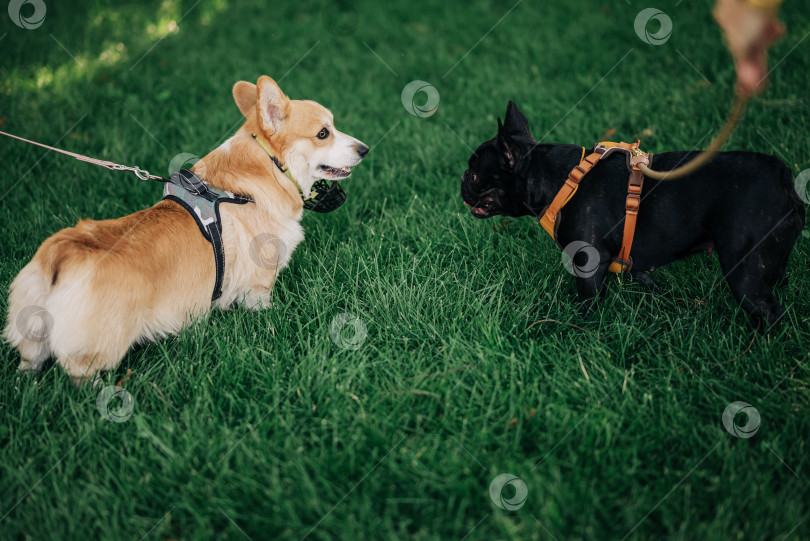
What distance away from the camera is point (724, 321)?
8.62 ft

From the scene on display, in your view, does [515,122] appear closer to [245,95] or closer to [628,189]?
[628,189]

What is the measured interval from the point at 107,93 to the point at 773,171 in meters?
5.99

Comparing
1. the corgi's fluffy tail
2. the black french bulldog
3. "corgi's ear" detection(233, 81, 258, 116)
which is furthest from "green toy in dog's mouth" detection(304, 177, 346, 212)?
the corgi's fluffy tail

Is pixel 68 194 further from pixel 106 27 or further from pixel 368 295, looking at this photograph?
pixel 106 27

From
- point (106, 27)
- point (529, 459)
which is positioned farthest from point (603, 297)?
point (106, 27)

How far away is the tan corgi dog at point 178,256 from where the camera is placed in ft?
6.93

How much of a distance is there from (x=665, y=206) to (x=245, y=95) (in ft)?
7.93

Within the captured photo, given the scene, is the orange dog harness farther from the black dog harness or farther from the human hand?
the black dog harness

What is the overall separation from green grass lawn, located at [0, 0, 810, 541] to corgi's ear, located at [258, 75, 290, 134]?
0.88m

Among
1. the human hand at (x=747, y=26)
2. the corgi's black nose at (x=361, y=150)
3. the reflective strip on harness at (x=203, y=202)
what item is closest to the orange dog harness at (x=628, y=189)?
the corgi's black nose at (x=361, y=150)

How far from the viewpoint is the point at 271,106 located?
107 inches

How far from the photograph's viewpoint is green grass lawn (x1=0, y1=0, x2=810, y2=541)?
6.15 feet

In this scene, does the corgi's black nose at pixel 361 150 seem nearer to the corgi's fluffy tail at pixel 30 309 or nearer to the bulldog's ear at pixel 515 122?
the bulldog's ear at pixel 515 122

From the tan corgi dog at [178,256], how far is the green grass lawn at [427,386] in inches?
7.2
